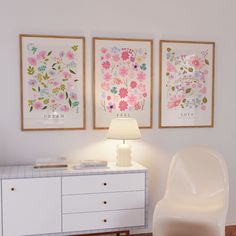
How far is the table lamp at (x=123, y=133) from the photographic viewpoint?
292 centimetres

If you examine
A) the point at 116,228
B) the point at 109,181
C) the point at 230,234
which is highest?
the point at 109,181

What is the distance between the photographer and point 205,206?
2797mm

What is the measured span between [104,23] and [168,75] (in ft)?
2.54

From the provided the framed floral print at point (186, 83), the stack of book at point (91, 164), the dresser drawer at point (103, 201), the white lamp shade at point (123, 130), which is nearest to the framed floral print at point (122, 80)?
the framed floral print at point (186, 83)

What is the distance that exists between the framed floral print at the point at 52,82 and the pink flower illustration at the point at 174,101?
84 cm

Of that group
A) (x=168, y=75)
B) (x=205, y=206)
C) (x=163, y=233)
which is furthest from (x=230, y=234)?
(x=168, y=75)

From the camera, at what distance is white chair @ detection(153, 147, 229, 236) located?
8.46 ft

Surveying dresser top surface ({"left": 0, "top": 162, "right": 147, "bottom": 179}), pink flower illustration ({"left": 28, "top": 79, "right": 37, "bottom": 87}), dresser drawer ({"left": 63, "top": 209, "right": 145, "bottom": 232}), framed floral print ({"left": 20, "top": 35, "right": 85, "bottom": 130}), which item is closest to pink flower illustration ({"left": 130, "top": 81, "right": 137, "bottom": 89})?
framed floral print ({"left": 20, "top": 35, "right": 85, "bottom": 130})

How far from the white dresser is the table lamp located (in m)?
0.09

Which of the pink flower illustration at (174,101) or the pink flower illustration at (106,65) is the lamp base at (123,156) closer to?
the pink flower illustration at (174,101)

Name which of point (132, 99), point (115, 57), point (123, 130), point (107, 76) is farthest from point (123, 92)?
point (123, 130)

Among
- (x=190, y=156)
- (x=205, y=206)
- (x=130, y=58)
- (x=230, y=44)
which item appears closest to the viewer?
(x=205, y=206)

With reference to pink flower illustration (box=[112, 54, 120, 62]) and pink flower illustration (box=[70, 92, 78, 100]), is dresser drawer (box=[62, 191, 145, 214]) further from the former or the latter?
pink flower illustration (box=[112, 54, 120, 62])

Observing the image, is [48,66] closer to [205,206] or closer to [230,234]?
[205,206]
